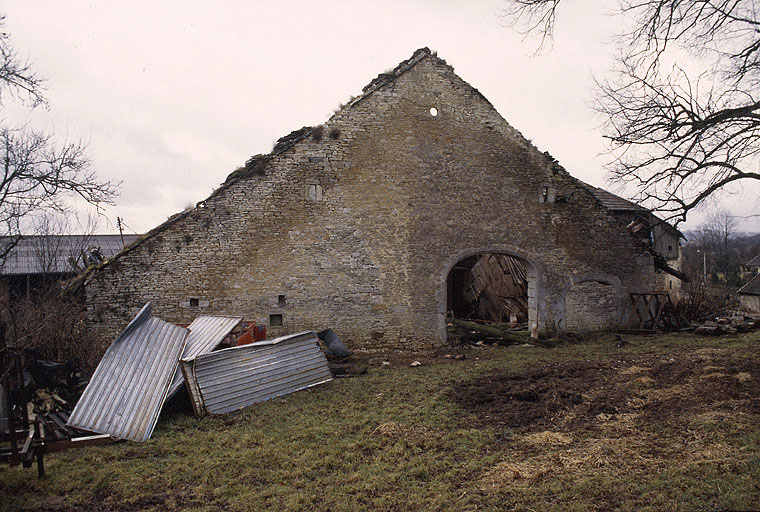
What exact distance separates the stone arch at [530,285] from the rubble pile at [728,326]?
450 cm

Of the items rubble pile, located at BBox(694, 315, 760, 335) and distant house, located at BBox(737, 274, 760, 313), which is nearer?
rubble pile, located at BBox(694, 315, 760, 335)

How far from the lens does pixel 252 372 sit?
742 centimetres

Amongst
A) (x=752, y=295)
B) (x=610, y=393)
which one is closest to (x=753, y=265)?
(x=752, y=295)

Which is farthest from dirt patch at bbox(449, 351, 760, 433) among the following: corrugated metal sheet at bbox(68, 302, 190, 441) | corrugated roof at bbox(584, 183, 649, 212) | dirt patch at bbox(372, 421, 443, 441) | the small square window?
corrugated roof at bbox(584, 183, 649, 212)

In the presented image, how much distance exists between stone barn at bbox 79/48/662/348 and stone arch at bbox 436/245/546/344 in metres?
0.04

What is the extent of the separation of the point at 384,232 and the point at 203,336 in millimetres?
4858

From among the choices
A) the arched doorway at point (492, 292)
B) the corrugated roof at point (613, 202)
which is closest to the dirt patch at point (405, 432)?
the arched doorway at point (492, 292)

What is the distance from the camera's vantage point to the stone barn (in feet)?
33.0

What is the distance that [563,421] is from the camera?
19.6 ft

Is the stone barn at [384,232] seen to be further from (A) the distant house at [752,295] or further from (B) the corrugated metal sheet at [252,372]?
(A) the distant house at [752,295]

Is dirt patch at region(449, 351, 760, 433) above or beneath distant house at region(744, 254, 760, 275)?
beneath

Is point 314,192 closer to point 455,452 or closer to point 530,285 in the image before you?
point 530,285

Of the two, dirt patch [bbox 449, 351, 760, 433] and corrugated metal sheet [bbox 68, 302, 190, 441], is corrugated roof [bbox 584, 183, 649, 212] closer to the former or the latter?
dirt patch [bbox 449, 351, 760, 433]

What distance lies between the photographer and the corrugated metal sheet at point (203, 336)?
282 inches
